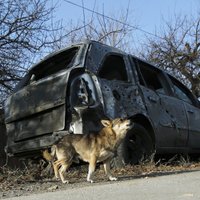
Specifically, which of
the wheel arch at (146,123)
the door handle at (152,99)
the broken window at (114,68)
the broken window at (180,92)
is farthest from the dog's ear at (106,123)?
the broken window at (180,92)

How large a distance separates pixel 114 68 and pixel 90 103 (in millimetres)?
1234

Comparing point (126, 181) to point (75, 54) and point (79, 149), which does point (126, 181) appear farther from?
point (75, 54)

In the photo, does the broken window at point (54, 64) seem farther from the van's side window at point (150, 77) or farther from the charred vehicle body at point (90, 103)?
the van's side window at point (150, 77)

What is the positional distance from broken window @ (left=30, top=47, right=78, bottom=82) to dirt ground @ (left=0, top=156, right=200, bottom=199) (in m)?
1.65

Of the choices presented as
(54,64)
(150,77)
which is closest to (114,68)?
(54,64)

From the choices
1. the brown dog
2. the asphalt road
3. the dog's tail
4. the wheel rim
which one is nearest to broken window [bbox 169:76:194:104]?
the wheel rim

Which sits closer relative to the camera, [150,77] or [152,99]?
[152,99]

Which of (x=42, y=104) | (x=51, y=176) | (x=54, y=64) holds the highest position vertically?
(x=54, y=64)

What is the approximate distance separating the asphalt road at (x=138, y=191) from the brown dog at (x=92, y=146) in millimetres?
443

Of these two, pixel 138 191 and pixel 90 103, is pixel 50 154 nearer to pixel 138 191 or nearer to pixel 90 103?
pixel 90 103

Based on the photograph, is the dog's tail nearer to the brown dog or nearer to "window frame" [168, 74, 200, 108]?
the brown dog

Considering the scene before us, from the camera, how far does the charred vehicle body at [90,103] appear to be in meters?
7.70

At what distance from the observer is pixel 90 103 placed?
7633 millimetres

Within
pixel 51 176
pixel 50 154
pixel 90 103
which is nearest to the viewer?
pixel 90 103
